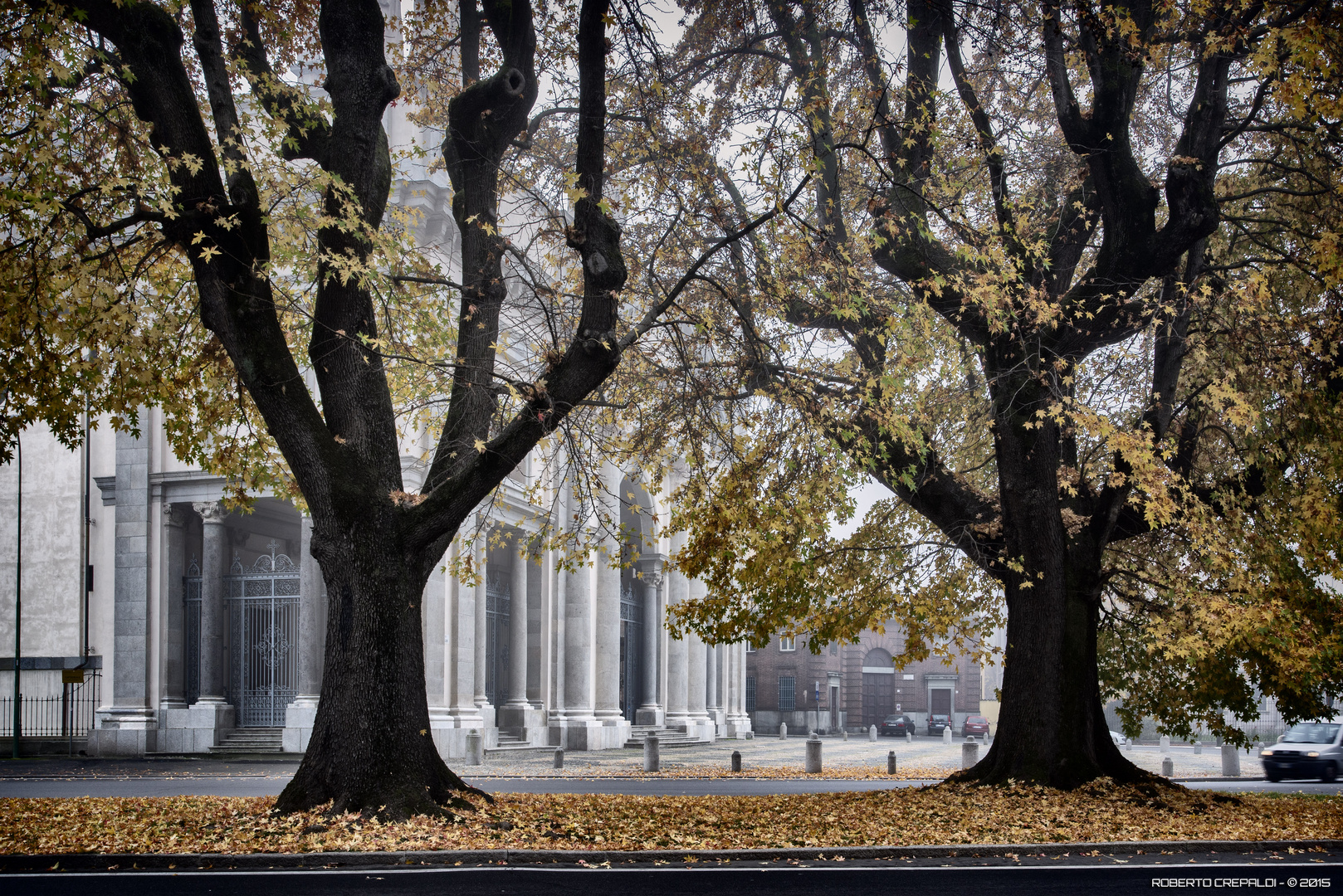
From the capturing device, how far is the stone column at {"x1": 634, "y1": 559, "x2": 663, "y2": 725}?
39.7 m

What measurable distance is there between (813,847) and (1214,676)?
25.3 ft

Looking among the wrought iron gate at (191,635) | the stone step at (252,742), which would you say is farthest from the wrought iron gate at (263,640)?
the wrought iron gate at (191,635)

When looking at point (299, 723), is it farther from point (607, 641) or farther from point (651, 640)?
point (651, 640)

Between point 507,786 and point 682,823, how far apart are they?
7.89 m

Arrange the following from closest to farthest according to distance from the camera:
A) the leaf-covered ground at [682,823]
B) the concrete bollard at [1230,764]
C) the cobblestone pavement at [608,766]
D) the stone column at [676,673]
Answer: the leaf-covered ground at [682,823], the cobblestone pavement at [608,766], the concrete bollard at [1230,764], the stone column at [676,673]

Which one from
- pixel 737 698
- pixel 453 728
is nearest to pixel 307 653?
pixel 453 728

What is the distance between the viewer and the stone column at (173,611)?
25.9 m

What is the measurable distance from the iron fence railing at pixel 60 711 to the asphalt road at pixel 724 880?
20549mm

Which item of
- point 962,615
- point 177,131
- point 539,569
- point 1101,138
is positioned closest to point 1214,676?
point 962,615

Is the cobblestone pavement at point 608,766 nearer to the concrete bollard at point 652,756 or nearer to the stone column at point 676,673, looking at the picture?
the concrete bollard at point 652,756

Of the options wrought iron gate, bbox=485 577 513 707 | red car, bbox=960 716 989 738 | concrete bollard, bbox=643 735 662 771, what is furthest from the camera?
red car, bbox=960 716 989 738

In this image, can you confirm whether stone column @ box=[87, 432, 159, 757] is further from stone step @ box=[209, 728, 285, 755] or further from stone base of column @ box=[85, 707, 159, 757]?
stone step @ box=[209, 728, 285, 755]

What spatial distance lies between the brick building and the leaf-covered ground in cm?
5200

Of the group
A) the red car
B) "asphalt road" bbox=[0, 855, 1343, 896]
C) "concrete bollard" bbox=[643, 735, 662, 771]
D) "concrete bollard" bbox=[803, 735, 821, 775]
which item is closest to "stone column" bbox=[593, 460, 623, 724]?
"concrete bollard" bbox=[643, 735, 662, 771]
